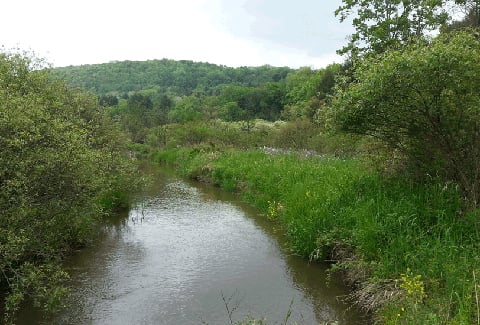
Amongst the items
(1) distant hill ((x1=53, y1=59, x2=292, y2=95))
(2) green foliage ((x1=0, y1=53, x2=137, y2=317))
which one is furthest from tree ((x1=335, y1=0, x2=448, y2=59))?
(1) distant hill ((x1=53, y1=59, x2=292, y2=95))

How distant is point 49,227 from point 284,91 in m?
91.8

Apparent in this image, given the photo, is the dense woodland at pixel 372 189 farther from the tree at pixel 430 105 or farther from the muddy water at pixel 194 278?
the muddy water at pixel 194 278

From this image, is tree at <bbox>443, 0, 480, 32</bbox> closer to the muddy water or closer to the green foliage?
the muddy water

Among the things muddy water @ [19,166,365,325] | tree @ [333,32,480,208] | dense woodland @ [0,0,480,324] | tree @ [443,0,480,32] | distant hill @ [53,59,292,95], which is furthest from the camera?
distant hill @ [53,59,292,95]

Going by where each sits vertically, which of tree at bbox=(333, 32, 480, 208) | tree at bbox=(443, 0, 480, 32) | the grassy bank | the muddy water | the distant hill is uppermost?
the distant hill

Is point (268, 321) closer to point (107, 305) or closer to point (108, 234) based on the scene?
point (107, 305)

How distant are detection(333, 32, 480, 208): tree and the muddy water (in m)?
3.74

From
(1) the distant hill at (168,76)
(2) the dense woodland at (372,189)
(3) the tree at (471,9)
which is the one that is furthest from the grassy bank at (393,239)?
(1) the distant hill at (168,76)

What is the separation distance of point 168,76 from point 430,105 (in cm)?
15957

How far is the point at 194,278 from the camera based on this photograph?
10117 mm

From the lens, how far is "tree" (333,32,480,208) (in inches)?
330

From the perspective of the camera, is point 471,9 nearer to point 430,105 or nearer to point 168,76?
point 430,105

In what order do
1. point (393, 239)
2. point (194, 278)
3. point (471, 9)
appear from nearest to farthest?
1. point (393, 239)
2. point (194, 278)
3. point (471, 9)

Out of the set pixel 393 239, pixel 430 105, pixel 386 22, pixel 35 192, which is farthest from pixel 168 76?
pixel 393 239
